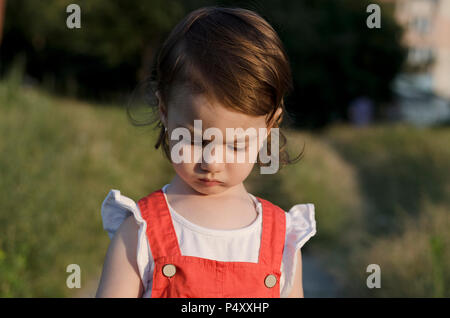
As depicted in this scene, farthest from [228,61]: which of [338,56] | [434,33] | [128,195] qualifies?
[434,33]

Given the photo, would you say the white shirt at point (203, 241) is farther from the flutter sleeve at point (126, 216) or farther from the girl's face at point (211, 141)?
the girl's face at point (211, 141)

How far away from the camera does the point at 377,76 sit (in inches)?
741

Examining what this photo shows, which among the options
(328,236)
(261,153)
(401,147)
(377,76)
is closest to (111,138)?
(328,236)

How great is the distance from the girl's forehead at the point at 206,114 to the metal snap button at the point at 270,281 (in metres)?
0.46

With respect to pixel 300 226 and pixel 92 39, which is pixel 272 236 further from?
pixel 92 39

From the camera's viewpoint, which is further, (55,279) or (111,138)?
(111,138)

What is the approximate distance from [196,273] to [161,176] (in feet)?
17.0

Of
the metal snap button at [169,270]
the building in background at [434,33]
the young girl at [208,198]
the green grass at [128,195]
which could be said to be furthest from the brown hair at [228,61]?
the building in background at [434,33]

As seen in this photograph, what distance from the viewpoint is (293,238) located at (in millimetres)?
1582

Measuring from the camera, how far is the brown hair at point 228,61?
4.30 feet

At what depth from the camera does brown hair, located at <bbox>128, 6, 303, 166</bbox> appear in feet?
4.30

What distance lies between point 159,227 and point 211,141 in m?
0.31

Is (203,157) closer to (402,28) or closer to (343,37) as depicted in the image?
(343,37)

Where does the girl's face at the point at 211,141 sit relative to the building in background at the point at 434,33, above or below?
below
